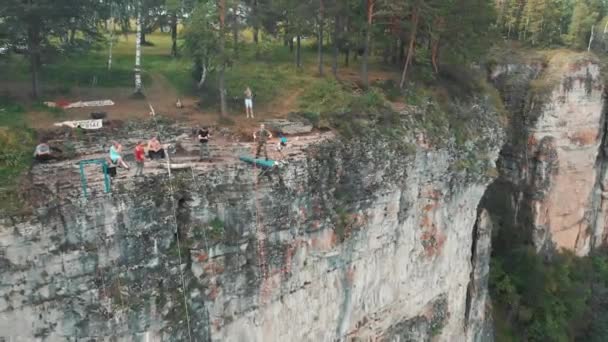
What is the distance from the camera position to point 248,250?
1667 cm

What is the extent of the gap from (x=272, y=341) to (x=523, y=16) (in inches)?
1526

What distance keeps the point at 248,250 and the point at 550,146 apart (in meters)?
22.0

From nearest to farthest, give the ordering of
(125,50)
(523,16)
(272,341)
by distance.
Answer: (272,341) < (125,50) < (523,16)

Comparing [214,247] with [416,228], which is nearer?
[214,247]

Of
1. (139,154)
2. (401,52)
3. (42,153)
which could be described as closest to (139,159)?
(139,154)

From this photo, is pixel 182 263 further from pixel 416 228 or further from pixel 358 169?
pixel 416 228

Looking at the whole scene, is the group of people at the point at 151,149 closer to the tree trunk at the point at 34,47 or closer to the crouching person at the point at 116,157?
the crouching person at the point at 116,157

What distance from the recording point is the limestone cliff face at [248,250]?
44.9 feet

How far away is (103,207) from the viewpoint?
14.1 metres

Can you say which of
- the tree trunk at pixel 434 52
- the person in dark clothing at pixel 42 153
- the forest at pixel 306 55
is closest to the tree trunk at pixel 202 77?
the forest at pixel 306 55

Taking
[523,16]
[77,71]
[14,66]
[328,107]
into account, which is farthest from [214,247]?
[523,16]

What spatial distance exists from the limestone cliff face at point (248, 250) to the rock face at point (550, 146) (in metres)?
8.55

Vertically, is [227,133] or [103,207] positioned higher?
[227,133]

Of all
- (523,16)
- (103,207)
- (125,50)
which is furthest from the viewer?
(523,16)
